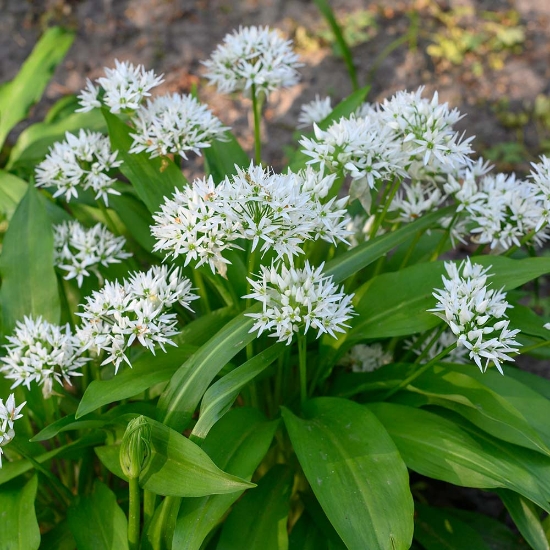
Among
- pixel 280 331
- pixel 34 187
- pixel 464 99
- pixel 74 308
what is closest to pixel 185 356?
pixel 280 331

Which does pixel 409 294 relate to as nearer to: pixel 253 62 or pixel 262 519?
pixel 262 519

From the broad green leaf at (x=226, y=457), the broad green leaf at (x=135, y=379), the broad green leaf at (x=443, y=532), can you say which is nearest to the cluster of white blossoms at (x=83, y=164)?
the broad green leaf at (x=135, y=379)

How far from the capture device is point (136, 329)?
7.92ft

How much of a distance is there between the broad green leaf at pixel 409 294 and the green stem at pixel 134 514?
105 cm

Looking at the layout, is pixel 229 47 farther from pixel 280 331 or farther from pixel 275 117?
pixel 275 117

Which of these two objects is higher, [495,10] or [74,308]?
[495,10]

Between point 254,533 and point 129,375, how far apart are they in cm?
76

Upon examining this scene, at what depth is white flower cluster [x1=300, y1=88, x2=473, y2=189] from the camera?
2.61 m

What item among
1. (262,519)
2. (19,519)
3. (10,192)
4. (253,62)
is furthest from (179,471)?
(10,192)

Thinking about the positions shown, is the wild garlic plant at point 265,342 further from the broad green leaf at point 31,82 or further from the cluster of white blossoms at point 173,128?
the broad green leaf at point 31,82

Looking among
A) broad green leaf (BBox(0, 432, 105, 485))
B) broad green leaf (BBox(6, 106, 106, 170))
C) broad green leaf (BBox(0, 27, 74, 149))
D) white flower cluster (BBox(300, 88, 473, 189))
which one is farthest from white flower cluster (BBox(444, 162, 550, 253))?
broad green leaf (BBox(0, 27, 74, 149))

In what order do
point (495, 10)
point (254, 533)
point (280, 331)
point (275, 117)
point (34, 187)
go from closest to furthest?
point (280, 331) → point (254, 533) → point (34, 187) → point (275, 117) → point (495, 10)

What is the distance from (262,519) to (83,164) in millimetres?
1706

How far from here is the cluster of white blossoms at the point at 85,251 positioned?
9.95 ft
